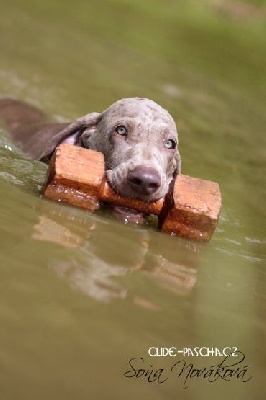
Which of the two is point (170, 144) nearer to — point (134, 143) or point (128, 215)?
point (134, 143)

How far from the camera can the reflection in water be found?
3803mm

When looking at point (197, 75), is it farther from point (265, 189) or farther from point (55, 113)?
point (265, 189)

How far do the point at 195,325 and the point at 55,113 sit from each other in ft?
22.2

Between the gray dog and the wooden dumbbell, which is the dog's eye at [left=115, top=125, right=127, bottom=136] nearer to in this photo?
the gray dog

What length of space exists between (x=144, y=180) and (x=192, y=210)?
374 mm

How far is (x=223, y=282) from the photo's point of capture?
4637 mm

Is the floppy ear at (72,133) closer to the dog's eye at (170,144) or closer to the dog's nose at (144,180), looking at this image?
the dog's eye at (170,144)

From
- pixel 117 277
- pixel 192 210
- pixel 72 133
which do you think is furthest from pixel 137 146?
pixel 117 277

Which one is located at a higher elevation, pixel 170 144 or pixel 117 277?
pixel 117 277
